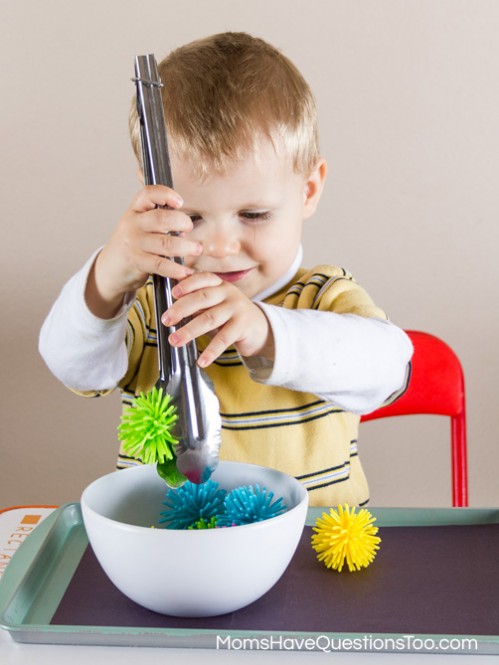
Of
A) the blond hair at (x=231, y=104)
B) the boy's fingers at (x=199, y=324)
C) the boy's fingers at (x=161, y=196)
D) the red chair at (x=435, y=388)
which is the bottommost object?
the red chair at (x=435, y=388)

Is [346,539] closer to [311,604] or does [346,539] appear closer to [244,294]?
[311,604]

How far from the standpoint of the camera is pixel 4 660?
0.48m

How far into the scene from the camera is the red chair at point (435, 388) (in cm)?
105

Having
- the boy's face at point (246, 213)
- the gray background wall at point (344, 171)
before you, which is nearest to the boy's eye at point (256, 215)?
the boy's face at point (246, 213)

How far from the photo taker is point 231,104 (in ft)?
2.58

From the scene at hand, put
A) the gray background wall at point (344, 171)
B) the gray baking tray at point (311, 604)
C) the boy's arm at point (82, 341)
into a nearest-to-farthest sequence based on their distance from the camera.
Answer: the gray baking tray at point (311, 604) < the boy's arm at point (82, 341) < the gray background wall at point (344, 171)

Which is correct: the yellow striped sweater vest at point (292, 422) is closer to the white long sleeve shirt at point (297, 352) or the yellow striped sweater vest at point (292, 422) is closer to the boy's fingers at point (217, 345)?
the white long sleeve shirt at point (297, 352)

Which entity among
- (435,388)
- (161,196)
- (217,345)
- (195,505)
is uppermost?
(161,196)

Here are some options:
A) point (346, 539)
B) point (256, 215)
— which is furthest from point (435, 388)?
point (346, 539)

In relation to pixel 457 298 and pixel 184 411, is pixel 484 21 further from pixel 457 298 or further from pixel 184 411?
pixel 184 411

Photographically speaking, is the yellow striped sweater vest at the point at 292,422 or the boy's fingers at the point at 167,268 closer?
the boy's fingers at the point at 167,268

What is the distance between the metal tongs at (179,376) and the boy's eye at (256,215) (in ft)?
0.63

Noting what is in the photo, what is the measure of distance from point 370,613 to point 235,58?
53cm

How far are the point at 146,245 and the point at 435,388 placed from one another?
0.53m
